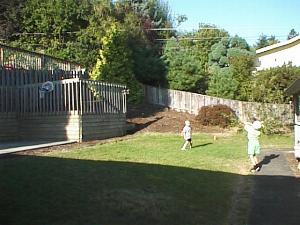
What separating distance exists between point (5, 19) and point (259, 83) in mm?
19843

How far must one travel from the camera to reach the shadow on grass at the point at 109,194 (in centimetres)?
803

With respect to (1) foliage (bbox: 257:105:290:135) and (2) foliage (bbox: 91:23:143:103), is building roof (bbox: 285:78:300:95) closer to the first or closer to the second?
(1) foliage (bbox: 257:105:290:135)

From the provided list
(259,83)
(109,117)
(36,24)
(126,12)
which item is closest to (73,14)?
(36,24)

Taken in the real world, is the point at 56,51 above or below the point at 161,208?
above

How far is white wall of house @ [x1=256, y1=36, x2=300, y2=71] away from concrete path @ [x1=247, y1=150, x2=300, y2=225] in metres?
32.0

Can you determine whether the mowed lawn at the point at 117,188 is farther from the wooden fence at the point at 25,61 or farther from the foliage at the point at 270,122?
the foliage at the point at 270,122

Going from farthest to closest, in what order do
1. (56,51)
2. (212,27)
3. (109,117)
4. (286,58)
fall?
(212,27) → (286,58) → (56,51) → (109,117)

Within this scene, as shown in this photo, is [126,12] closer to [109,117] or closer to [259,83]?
[259,83]

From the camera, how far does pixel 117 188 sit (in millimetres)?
10273

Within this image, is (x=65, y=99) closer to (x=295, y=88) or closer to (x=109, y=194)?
(x=295, y=88)

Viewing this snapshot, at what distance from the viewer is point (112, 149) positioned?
18.7m

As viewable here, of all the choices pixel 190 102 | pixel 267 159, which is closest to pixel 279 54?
pixel 190 102

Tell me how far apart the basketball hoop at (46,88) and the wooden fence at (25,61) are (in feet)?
7.13

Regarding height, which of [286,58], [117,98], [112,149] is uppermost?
[286,58]
